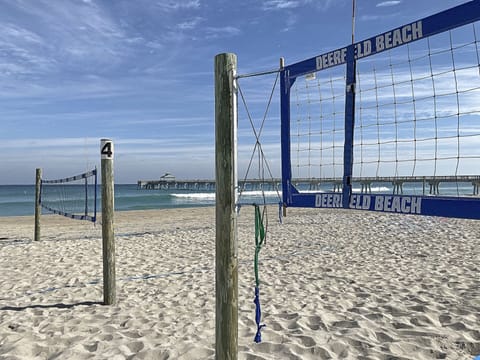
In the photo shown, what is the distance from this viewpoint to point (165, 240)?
8.76 m

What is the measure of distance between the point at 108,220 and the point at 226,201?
252cm

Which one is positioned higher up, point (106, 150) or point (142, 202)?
point (106, 150)

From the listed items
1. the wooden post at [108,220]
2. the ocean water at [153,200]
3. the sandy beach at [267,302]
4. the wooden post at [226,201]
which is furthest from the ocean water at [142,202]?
the wooden post at [226,201]

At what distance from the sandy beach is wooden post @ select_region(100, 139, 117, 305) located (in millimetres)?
177

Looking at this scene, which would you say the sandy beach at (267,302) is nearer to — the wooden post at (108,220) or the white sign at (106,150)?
the wooden post at (108,220)

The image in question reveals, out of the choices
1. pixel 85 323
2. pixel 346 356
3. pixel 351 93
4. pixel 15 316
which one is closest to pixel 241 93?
pixel 351 93

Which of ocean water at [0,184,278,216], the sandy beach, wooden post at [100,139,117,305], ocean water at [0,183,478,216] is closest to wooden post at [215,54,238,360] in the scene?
the sandy beach

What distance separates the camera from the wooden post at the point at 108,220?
425cm

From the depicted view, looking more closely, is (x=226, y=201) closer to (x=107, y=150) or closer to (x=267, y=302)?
(x=267, y=302)

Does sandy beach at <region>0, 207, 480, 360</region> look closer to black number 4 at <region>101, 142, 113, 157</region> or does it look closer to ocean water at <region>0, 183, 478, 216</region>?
black number 4 at <region>101, 142, 113, 157</region>

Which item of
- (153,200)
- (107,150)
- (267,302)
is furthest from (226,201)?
(153,200)

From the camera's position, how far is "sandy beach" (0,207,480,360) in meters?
2.97

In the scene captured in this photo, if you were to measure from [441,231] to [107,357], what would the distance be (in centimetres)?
829

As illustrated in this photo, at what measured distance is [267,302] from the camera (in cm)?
410
